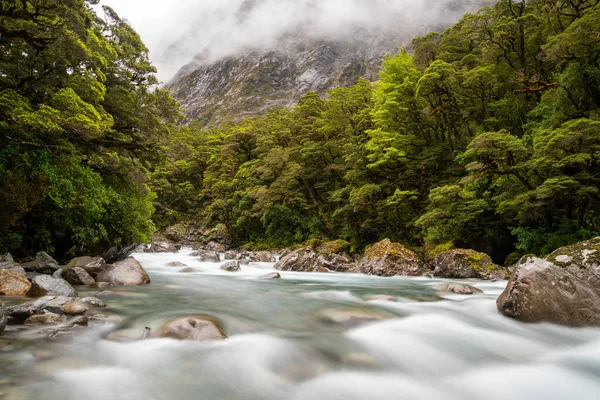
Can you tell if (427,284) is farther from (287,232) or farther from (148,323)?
(287,232)

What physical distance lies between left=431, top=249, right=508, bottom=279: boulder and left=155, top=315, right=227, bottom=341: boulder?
11.3m

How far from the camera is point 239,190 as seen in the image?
34.8 meters

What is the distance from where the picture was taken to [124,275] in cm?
984

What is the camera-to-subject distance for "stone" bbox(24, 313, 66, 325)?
4971 millimetres

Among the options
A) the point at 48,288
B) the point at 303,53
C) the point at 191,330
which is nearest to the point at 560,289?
the point at 191,330

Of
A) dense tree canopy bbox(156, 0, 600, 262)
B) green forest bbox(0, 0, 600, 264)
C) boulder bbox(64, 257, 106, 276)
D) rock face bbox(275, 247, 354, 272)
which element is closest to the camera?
green forest bbox(0, 0, 600, 264)

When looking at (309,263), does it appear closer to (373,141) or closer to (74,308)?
(373,141)

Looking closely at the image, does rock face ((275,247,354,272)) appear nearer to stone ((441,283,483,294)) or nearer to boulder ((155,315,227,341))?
stone ((441,283,483,294))

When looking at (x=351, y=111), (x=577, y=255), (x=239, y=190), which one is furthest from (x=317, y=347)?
(x=239, y=190)

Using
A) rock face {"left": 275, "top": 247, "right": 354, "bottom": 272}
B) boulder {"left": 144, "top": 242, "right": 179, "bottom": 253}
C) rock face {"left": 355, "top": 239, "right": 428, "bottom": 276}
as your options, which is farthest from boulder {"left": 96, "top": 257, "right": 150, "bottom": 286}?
boulder {"left": 144, "top": 242, "right": 179, "bottom": 253}

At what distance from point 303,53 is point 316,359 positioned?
13856 cm

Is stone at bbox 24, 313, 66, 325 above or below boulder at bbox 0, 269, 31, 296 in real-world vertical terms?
below

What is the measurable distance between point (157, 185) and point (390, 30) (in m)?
117

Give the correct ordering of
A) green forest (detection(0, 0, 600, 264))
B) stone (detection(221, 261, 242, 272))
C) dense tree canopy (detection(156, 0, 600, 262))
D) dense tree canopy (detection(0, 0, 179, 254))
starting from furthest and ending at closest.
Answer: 1. stone (detection(221, 261, 242, 272))
2. dense tree canopy (detection(156, 0, 600, 262))
3. green forest (detection(0, 0, 600, 264))
4. dense tree canopy (detection(0, 0, 179, 254))
